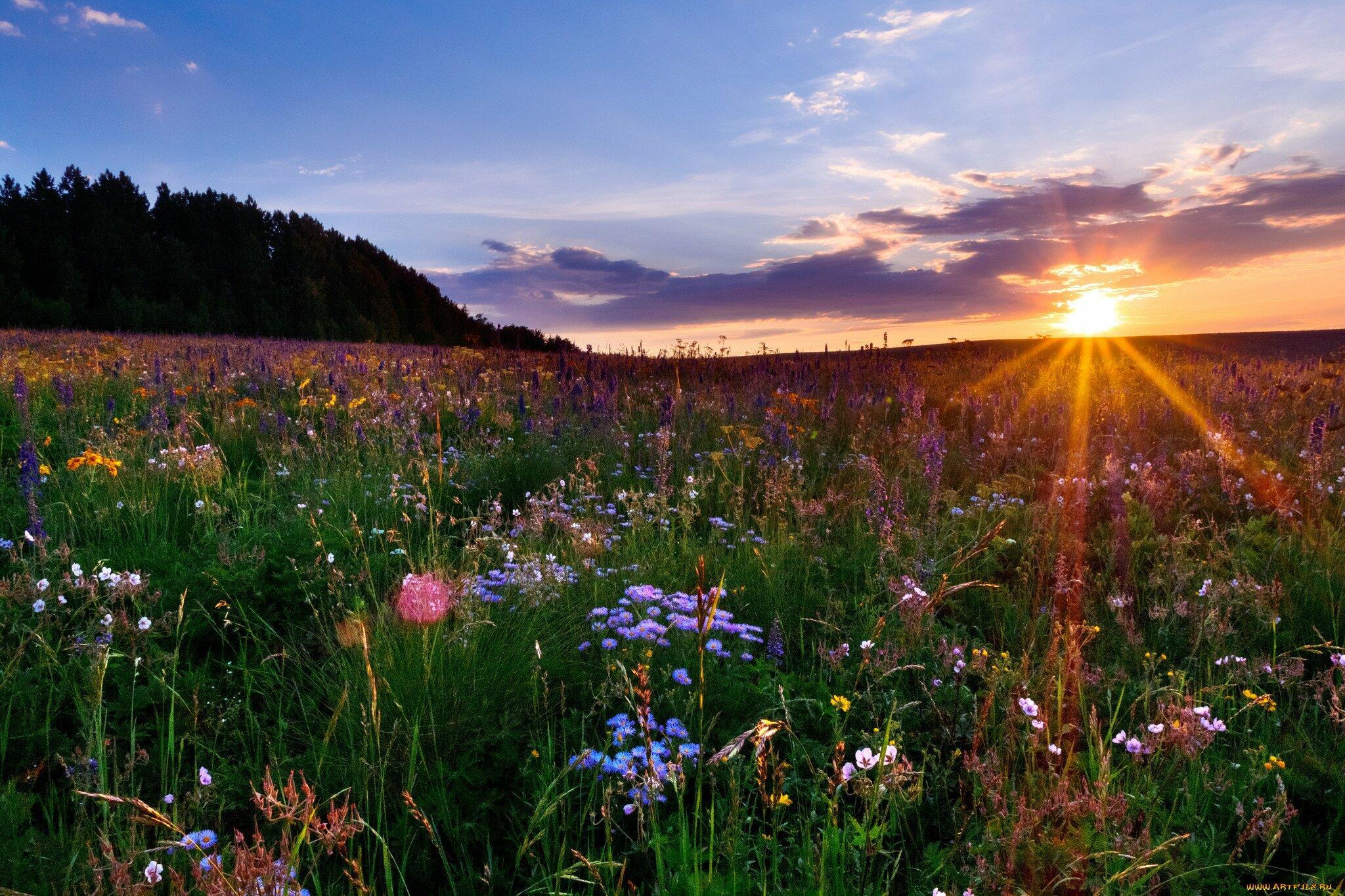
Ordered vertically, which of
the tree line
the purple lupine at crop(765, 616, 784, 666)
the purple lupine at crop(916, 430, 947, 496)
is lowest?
the purple lupine at crop(765, 616, 784, 666)

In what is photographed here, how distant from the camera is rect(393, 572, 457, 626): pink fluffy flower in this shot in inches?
104

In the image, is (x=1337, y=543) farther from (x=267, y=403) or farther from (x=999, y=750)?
(x=267, y=403)

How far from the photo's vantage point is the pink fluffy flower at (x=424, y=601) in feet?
8.63

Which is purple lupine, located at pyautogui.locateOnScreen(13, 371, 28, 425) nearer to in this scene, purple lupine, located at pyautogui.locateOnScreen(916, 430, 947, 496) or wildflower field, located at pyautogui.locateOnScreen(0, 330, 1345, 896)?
wildflower field, located at pyautogui.locateOnScreen(0, 330, 1345, 896)

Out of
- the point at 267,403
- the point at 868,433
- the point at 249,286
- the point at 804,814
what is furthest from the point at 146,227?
the point at 804,814

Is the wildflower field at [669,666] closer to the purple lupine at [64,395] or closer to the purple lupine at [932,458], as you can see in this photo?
the purple lupine at [932,458]

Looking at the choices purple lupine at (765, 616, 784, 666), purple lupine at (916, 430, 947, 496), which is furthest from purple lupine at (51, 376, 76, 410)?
purple lupine at (916, 430, 947, 496)

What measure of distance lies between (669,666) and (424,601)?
93cm

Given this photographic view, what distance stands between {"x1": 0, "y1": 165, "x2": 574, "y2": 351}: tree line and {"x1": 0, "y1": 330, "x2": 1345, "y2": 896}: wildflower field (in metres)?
29.9

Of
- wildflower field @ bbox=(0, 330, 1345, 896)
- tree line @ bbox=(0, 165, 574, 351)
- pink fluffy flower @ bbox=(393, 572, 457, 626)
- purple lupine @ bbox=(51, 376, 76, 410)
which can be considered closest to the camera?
wildflower field @ bbox=(0, 330, 1345, 896)

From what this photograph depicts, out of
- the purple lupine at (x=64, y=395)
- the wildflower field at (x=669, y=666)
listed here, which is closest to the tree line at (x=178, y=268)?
the purple lupine at (x=64, y=395)

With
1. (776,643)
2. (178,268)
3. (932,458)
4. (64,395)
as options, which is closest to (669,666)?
(776,643)

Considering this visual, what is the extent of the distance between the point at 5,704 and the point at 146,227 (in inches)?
2258

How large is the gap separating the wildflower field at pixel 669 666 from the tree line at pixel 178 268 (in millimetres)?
29947
